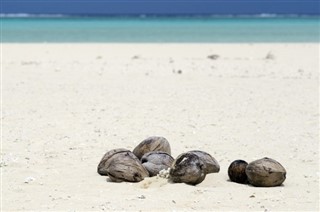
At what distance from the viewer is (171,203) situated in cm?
500

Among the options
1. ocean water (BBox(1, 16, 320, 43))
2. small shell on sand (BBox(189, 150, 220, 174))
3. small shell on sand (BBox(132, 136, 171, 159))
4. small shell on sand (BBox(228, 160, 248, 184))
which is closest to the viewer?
small shell on sand (BBox(228, 160, 248, 184))

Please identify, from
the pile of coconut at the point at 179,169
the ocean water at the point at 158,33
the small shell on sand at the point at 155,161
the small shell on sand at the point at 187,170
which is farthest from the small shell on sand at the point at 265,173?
the ocean water at the point at 158,33

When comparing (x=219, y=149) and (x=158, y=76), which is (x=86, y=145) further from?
(x=158, y=76)

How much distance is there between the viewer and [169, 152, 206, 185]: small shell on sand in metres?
5.49

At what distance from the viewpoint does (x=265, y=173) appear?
18.1 feet

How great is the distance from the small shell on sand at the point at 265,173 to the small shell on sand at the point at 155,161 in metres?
0.74

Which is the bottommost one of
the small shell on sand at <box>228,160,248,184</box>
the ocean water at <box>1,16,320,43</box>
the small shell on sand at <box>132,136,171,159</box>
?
the small shell on sand at <box>228,160,248,184</box>

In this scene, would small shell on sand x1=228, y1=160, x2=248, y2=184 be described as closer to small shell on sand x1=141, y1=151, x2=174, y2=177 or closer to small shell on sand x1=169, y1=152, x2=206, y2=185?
small shell on sand x1=169, y1=152, x2=206, y2=185

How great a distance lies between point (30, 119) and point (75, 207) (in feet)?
13.1

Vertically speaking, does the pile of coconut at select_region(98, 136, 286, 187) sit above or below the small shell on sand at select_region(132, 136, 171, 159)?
below

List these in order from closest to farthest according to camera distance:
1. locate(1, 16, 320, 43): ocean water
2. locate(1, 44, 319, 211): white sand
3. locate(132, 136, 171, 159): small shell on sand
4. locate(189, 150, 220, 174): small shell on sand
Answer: locate(1, 44, 319, 211): white sand → locate(189, 150, 220, 174): small shell on sand → locate(132, 136, 171, 159): small shell on sand → locate(1, 16, 320, 43): ocean water

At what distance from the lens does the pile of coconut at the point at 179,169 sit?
5520 millimetres

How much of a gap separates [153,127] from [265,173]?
2925mm

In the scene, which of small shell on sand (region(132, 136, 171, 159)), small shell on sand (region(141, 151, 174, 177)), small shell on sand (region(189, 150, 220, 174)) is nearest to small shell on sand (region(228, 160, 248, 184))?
small shell on sand (region(189, 150, 220, 174))
